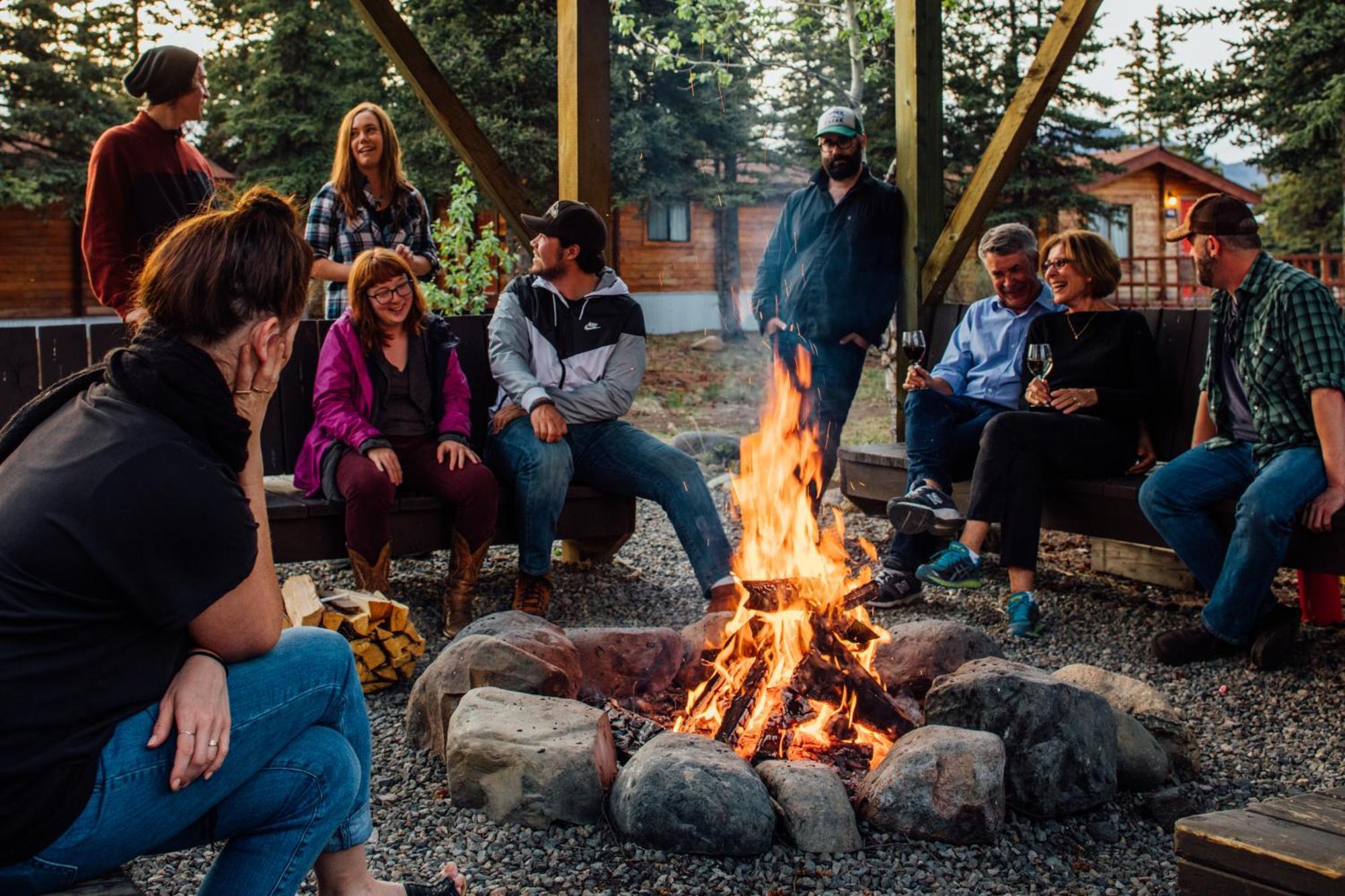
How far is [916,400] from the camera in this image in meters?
5.34

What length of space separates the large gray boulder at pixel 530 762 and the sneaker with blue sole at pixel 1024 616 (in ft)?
7.29

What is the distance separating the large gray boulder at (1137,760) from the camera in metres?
3.23

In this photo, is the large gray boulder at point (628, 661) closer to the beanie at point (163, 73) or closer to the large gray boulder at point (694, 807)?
the large gray boulder at point (694, 807)

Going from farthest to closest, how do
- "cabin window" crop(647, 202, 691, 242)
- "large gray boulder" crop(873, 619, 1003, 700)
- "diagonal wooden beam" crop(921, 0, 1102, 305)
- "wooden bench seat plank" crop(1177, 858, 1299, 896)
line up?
1. "cabin window" crop(647, 202, 691, 242)
2. "diagonal wooden beam" crop(921, 0, 1102, 305)
3. "large gray boulder" crop(873, 619, 1003, 700)
4. "wooden bench seat plank" crop(1177, 858, 1299, 896)

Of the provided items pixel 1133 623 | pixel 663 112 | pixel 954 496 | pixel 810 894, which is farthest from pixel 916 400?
pixel 663 112

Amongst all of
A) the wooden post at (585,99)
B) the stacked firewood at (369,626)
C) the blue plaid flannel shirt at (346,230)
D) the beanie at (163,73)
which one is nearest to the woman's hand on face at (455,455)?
the stacked firewood at (369,626)

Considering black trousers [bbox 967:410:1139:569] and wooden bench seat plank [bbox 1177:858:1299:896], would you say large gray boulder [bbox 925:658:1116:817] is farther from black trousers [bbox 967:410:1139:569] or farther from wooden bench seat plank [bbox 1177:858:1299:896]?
black trousers [bbox 967:410:1139:569]

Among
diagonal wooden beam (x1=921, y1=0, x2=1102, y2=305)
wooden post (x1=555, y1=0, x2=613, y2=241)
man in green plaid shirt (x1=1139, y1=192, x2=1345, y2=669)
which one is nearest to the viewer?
man in green plaid shirt (x1=1139, y1=192, x2=1345, y2=669)

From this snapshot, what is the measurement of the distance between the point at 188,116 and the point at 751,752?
11.1 ft

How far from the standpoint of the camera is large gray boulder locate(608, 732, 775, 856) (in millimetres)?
2809

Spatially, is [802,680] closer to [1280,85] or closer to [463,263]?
[463,263]

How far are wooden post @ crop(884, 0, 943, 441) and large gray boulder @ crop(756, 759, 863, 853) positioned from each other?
3.47 m

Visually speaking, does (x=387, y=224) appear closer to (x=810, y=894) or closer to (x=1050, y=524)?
(x=1050, y=524)

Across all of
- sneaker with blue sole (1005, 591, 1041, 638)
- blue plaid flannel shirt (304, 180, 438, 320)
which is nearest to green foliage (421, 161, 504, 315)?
blue plaid flannel shirt (304, 180, 438, 320)
